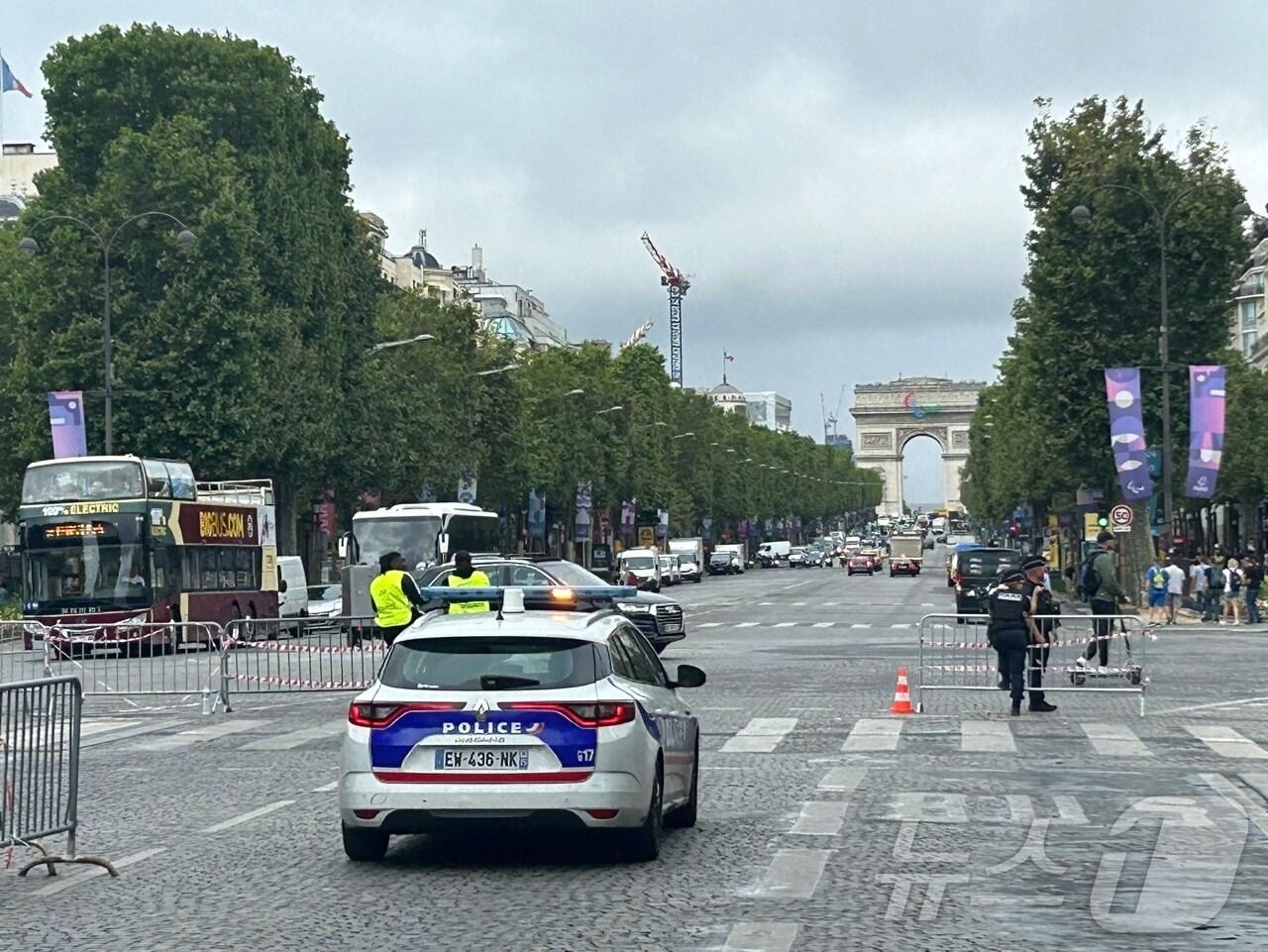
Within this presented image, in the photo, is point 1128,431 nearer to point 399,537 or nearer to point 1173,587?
point 1173,587

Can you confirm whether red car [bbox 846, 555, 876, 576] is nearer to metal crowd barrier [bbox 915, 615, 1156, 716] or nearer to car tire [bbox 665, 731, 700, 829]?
metal crowd barrier [bbox 915, 615, 1156, 716]

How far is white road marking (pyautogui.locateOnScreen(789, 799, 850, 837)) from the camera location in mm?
12977

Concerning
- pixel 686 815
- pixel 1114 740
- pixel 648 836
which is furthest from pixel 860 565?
pixel 648 836

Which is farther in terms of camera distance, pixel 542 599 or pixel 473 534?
pixel 473 534

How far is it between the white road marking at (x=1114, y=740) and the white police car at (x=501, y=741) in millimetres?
7624

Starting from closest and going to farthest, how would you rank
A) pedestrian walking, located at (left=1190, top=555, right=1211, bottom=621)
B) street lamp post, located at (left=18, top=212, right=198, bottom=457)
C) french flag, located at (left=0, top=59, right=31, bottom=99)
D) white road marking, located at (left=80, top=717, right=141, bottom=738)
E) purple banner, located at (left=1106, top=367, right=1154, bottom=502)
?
white road marking, located at (left=80, top=717, right=141, bottom=738) < street lamp post, located at (left=18, top=212, right=198, bottom=457) < purple banner, located at (left=1106, top=367, right=1154, bottom=502) < pedestrian walking, located at (left=1190, top=555, right=1211, bottom=621) < french flag, located at (left=0, top=59, right=31, bottom=99)

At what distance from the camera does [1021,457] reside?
8138cm

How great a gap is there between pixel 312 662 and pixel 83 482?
14.8 metres

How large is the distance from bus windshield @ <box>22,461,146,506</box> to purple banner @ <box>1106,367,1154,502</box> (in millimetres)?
22807

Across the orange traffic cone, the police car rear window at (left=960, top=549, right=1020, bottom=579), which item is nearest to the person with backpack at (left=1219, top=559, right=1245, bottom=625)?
the police car rear window at (left=960, top=549, right=1020, bottom=579)

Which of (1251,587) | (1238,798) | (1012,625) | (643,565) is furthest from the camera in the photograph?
(643,565)

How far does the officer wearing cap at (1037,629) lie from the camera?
75.5 feet

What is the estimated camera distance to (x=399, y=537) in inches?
2160

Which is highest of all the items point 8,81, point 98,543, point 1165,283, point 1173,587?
point 8,81
